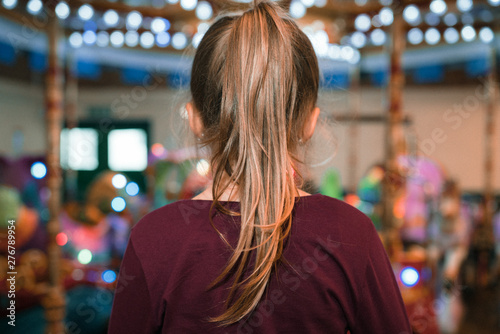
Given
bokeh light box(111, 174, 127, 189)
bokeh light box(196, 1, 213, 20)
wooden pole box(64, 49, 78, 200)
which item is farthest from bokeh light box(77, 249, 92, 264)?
bokeh light box(196, 1, 213, 20)

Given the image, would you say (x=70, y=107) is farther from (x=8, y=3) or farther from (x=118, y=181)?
(x=8, y=3)

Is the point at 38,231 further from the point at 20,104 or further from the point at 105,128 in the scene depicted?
the point at 105,128

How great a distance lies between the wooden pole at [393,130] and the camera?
77.6 inches

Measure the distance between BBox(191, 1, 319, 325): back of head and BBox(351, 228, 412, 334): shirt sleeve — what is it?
0.15 meters

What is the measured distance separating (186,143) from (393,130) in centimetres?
140

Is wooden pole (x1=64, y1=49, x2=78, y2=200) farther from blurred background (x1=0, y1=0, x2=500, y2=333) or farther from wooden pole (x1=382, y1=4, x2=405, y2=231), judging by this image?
wooden pole (x1=382, y1=4, x2=405, y2=231)

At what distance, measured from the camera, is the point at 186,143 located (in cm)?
91

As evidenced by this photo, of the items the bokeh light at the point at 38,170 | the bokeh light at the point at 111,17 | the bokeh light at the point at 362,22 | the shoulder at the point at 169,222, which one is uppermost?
the bokeh light at the point at 362,22

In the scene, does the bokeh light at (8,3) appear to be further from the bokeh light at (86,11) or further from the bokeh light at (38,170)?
the bokeh light at (38,170)

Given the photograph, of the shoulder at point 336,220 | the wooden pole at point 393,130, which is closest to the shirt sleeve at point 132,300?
the shoulder at point 336,220

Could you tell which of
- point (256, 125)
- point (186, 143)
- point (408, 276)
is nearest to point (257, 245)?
point (256, 125)

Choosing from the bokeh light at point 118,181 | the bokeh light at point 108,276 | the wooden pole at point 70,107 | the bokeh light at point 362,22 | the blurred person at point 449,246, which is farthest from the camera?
the wooden pole at point 70,107

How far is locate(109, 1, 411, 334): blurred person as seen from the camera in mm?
628

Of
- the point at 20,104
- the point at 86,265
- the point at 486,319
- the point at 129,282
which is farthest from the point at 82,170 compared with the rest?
the point at 129,282
